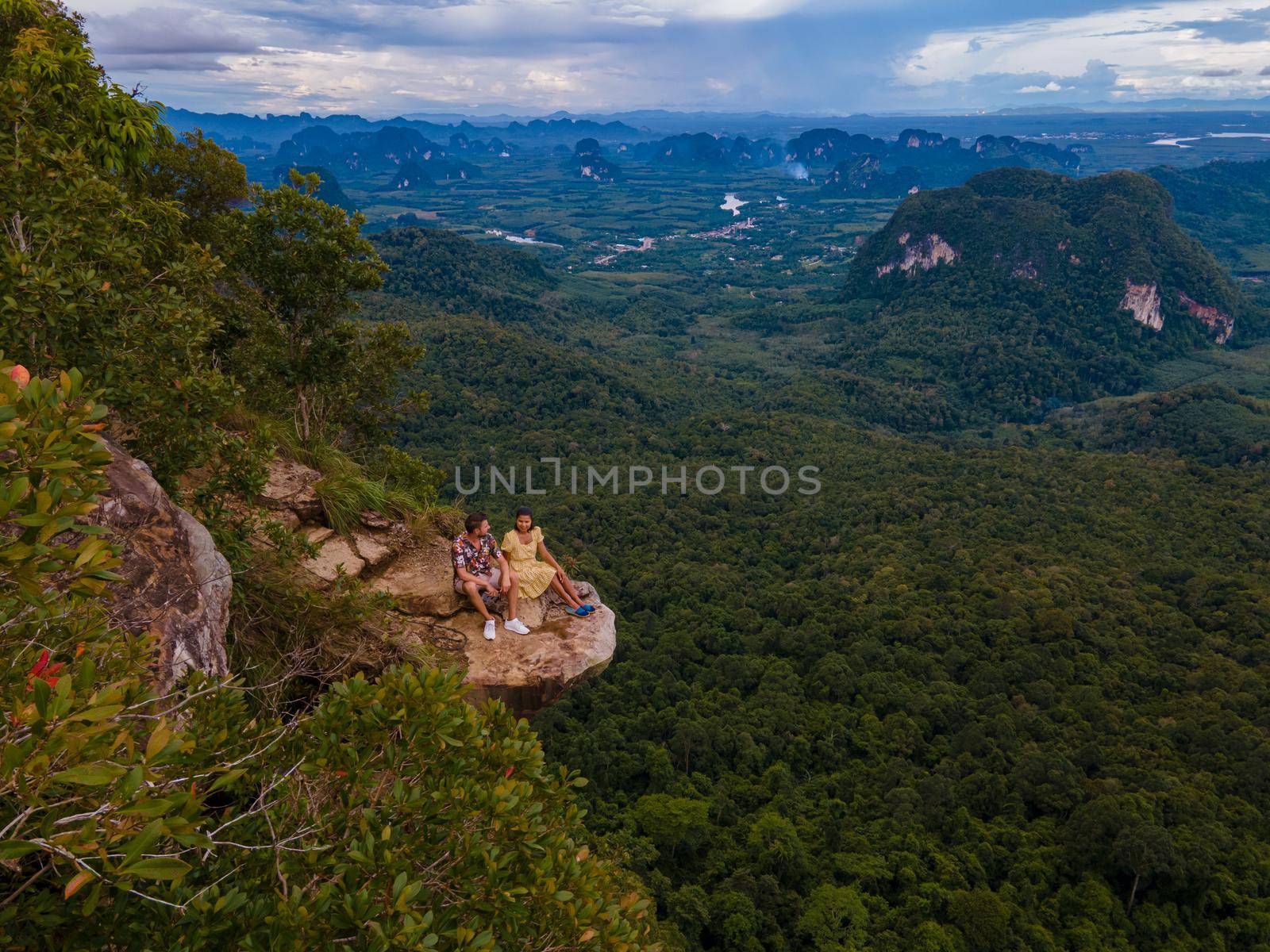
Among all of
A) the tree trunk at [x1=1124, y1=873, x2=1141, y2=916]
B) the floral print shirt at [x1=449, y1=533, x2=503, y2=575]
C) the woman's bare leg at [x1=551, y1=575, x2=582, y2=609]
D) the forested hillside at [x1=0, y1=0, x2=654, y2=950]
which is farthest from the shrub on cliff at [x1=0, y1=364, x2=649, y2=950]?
the tree trunk at [x1=1124, y1=873, x2=1141, y2=916]

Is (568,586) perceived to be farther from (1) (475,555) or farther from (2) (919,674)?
(2) (919,674)

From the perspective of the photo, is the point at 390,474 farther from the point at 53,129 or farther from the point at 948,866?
the point at 948,866

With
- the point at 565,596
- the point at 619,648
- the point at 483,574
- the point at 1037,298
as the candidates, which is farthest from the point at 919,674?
the point at 1037,298

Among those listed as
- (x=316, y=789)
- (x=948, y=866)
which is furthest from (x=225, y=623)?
(x=948, y=866)

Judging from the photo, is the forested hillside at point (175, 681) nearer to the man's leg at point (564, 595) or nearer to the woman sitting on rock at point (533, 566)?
the woman sitting on rock at point (533, 566)

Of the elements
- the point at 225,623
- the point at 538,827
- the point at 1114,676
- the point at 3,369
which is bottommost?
the point at 1114,676

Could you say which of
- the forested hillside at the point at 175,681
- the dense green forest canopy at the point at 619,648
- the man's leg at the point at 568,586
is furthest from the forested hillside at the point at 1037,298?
the forested hillside at the point at 175,681
